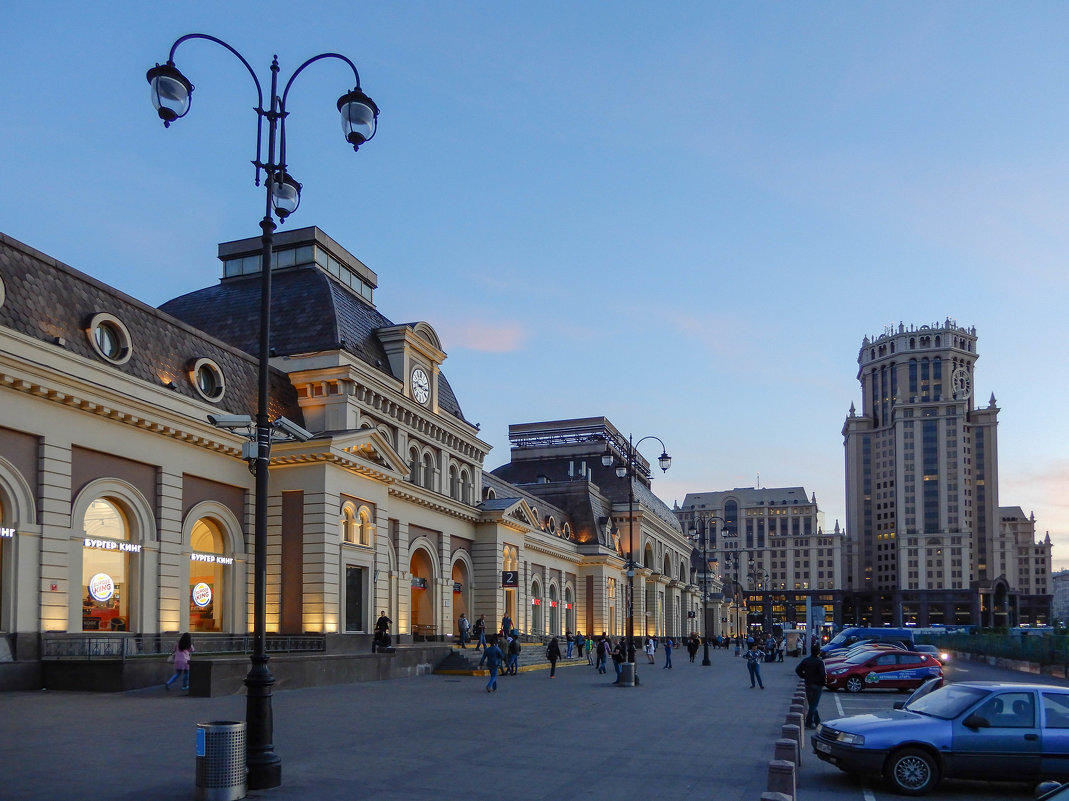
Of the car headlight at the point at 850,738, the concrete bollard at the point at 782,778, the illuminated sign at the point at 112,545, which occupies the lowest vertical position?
the car headlight at the point at 850,738

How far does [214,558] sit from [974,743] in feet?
85.9

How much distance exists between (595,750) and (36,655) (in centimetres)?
1616

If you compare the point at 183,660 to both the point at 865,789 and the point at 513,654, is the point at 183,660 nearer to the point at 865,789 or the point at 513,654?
the point at 865,789

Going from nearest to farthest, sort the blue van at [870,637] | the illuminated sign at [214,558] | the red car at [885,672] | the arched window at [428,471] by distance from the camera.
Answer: the red car at [885,672] < the illuminated sign at [214,558] < the arched window at [428,471] < the blue van at [870,637]

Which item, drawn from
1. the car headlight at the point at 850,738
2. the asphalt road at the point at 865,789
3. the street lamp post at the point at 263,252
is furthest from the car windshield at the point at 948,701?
the street lamp post at the point at 263,252

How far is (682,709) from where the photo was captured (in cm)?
2573

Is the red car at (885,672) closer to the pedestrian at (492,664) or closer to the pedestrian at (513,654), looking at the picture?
Answer: the pedestrian at (492,664)

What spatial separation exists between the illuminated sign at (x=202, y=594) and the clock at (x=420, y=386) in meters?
15.2

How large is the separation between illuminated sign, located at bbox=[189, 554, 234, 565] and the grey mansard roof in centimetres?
937

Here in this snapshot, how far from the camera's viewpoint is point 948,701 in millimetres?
14211

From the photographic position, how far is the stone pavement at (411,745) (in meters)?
12.9

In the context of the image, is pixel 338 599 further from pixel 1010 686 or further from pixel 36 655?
pixel 1010 686

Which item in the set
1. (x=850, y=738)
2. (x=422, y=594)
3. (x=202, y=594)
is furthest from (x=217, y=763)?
(x=422, y=594)

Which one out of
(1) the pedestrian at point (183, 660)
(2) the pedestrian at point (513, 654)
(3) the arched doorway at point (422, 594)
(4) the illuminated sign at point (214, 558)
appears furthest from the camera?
(3) the arched doorway at point (422, 594)
